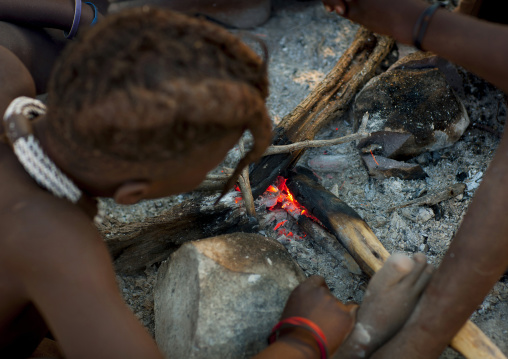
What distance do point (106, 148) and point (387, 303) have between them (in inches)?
42.8

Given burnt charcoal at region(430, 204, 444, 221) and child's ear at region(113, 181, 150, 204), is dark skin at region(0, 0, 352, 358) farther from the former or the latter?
burnt charcoal at region(430, 204, 444, 221)

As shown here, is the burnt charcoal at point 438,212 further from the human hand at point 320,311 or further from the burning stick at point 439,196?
the human hand at point 320,311

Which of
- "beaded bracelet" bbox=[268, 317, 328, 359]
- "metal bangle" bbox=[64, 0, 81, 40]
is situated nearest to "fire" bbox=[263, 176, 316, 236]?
"beaded bracelet" bbox=[268, 317, 328, 359]

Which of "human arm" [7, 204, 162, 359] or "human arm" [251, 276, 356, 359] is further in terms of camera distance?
"human arm" [251, 276, 356, 359]

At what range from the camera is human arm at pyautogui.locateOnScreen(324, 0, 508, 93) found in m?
1.58

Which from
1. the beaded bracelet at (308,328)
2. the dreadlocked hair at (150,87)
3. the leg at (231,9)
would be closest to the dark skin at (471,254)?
the beaded bracelet at (308,328)

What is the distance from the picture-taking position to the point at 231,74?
1.20 metres

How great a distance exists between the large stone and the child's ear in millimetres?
552

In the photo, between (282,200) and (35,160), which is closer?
(35,160)

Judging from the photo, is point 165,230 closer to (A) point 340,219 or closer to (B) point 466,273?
(A) point 340,219

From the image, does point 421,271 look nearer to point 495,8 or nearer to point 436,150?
point 436,150

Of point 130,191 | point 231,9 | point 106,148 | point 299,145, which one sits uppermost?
point 106,148

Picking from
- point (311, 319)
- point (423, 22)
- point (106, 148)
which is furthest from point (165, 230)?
point (423, 22)

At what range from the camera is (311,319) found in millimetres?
1584
